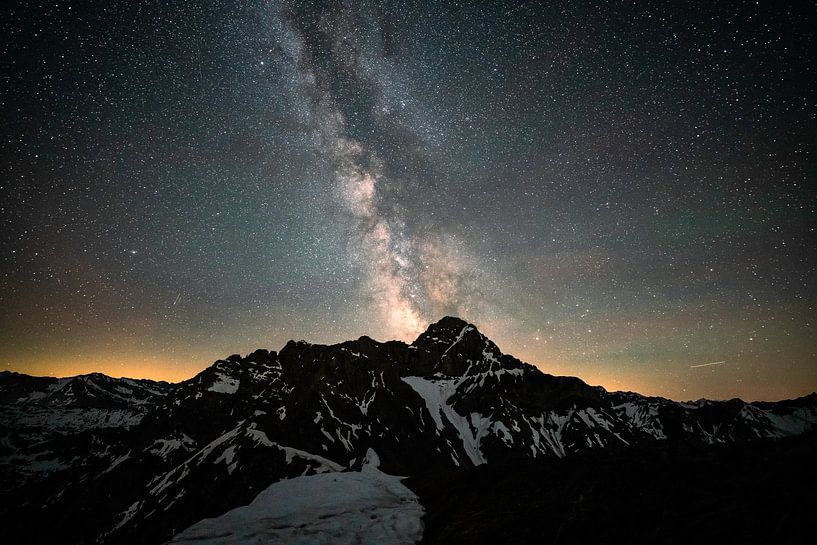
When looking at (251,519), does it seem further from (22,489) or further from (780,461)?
(22,489)

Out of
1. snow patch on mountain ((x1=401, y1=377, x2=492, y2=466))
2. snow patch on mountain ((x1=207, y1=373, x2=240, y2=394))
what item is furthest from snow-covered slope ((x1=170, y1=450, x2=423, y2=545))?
snow patch on mountain ((x1=207, y1=373, x2=240, y2=394))

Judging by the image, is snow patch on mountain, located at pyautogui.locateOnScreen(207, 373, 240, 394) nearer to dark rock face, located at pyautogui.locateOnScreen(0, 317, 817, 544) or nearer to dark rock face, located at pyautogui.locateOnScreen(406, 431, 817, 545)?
dark rock face, located at pyautogui.locateOnScreen(0, 317, 817, 544)

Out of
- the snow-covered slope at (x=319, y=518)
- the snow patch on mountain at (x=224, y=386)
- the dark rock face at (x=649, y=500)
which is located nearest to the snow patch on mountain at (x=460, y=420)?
the snow patch on mountain at (x=224, y=386)

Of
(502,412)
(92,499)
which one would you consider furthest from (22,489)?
(502,412)

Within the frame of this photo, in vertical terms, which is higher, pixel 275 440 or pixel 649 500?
pixel 275 440

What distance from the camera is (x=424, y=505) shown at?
705 inches

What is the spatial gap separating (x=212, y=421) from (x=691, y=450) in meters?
200

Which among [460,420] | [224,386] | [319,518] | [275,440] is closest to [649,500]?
[319,518]

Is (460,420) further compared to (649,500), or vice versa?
(460,420)

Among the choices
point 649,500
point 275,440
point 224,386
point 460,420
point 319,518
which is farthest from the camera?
point 224,386

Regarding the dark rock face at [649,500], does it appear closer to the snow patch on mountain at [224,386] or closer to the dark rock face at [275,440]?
the dark rock face at [275,440]

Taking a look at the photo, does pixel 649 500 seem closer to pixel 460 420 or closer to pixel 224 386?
pixel 460 420

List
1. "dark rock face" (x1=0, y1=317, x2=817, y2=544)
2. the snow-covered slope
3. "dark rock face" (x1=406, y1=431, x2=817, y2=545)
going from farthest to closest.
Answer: "dark rock face" (x1=0, y1=317, x2=817, y2=544) → the snow-covered slope → "dark rock face" (x1=406, y1=431, x2=817, y2=545)

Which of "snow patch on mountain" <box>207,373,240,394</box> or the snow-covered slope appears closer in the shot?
the snow-covered slope
